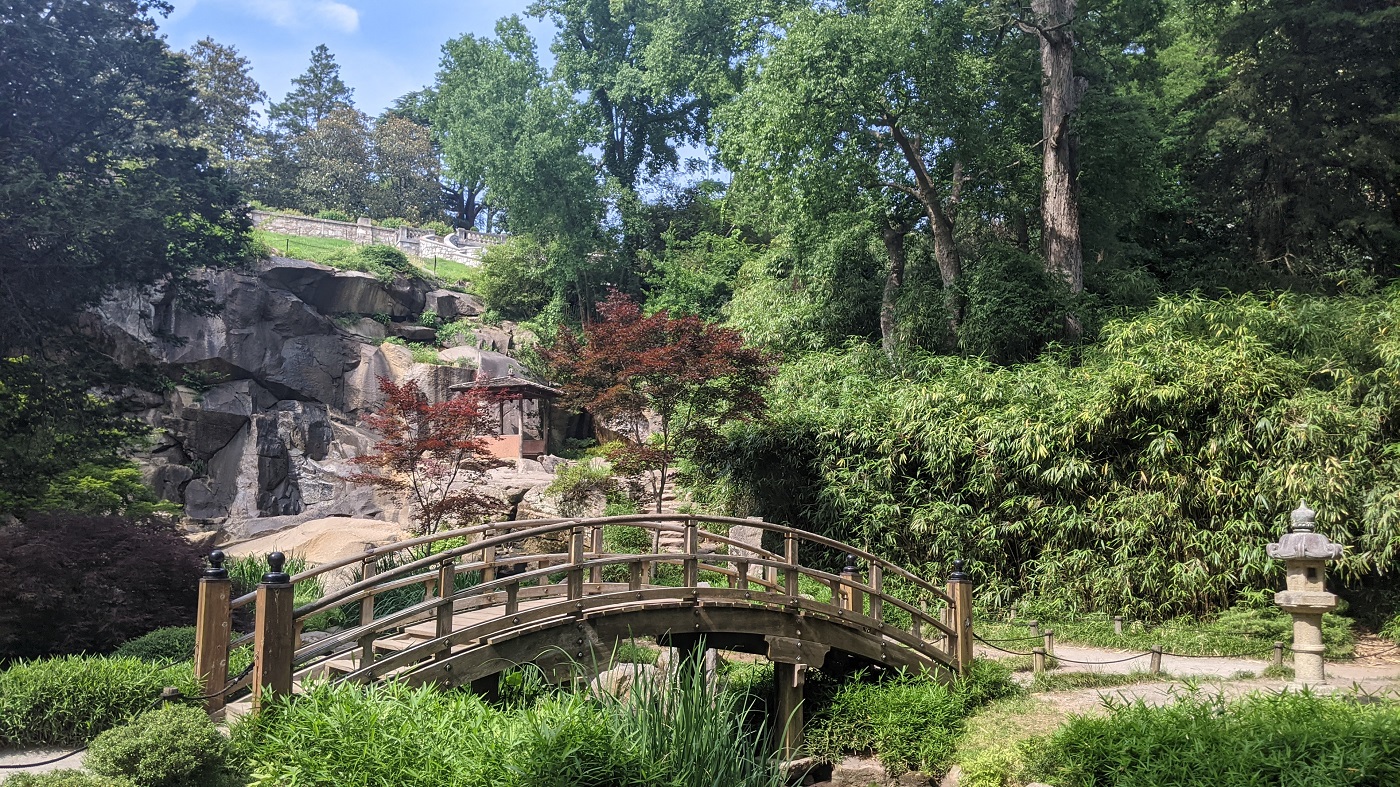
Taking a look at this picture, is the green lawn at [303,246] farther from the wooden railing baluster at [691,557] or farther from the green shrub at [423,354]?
the wooden railing baluster at [691,557]

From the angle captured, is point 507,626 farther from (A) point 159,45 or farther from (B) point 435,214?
(B) point 435,214

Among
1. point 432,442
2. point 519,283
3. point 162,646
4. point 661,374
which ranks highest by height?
point 519,283

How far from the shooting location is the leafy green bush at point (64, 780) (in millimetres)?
4699

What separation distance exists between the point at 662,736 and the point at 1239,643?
7256mm

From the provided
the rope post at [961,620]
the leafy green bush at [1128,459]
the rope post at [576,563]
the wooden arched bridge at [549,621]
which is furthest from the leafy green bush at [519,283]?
the rope post at [576,563]

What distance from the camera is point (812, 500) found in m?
13.6

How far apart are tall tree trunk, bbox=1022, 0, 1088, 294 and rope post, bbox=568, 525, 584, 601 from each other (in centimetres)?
1064

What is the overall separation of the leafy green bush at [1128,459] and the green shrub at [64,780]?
30.8 feet

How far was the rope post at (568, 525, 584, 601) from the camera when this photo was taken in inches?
270

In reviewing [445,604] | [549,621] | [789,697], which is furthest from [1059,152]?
[445,604]

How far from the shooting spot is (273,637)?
5434 millimetres

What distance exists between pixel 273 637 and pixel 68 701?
168 centimetres

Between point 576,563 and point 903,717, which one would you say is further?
point 903,717

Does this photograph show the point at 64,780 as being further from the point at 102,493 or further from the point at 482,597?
the point at 102,493
